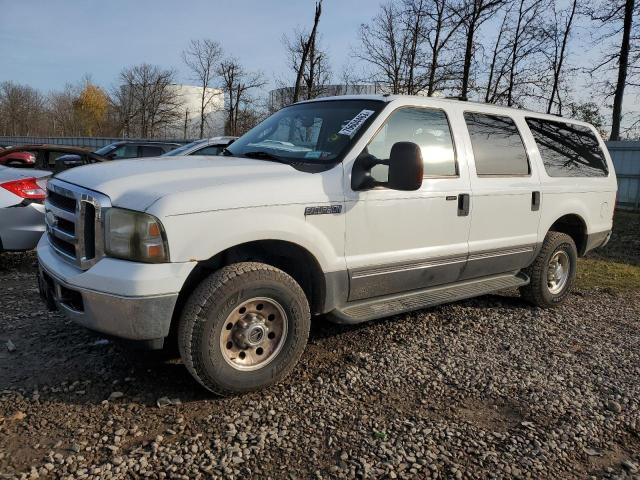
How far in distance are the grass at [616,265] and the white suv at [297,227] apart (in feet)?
7.98

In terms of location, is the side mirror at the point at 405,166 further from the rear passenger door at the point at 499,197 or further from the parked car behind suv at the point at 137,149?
the parked car behind suv at the point at 137,149

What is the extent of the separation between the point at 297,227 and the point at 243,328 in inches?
28.1

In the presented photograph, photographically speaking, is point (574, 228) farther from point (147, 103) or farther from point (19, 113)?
point (19, 113)

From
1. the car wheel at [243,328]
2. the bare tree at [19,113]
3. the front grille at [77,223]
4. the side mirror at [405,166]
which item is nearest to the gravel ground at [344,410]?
the car wheel at [243,328]

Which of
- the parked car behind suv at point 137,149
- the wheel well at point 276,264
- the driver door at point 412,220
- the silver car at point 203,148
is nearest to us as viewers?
the wheel well at point 276,264

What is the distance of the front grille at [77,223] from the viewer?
2.95 metres

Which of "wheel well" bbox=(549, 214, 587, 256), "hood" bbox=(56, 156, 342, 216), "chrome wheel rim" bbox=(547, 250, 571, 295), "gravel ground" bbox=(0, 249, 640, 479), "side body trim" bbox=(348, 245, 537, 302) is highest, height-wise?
"hood" bbox=(56, 156, 342, 216)

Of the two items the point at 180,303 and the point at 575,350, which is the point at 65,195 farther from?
the point at 575,350

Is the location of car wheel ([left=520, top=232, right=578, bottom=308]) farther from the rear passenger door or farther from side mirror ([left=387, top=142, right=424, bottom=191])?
side mirror ([left=387, top=142, right=424, bottom=191])

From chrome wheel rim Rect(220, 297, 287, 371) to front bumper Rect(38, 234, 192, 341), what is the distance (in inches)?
15.5

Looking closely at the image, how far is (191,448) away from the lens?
2689 mm

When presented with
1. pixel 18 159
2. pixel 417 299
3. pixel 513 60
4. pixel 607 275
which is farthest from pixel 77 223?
pixel 513 60

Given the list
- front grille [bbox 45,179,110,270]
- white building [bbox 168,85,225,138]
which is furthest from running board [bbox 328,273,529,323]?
white building [bbox 168,85,225,138]

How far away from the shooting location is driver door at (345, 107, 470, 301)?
3691 mm
